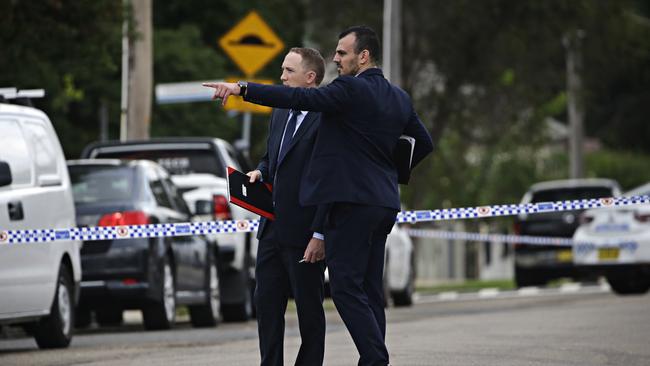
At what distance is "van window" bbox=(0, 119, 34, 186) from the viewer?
13.8 m

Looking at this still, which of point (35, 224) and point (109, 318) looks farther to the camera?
point (109, 318)

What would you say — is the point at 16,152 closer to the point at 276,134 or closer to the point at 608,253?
the point at 276,134

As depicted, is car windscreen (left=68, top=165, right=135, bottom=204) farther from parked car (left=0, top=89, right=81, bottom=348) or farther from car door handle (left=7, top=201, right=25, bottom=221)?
car door handle (left=7, top=201, right=25, bottom=221)

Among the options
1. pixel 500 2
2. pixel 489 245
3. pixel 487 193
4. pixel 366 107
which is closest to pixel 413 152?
pixel 366 107

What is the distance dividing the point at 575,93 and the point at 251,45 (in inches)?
612

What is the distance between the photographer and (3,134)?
13.9m

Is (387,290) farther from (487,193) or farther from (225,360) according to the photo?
(487,193)

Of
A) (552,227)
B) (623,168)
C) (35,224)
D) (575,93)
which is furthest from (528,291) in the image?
(623,168)

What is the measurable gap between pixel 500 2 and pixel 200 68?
7.51 metres

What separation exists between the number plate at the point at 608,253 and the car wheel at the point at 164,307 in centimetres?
877

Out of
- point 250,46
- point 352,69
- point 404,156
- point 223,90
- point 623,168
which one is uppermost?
point 250,46

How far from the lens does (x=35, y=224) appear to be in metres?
13.9

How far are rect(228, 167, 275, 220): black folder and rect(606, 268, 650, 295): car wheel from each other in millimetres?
15549

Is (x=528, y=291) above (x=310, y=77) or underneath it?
underneath
